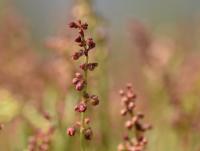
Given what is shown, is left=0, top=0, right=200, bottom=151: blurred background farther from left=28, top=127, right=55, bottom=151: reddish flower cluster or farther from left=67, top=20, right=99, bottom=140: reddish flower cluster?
left=67, top=20, right=99, bottom=140: reddish flower cluster

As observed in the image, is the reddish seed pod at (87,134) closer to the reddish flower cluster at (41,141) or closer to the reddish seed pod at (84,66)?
the reddish seed pod at (84,66)

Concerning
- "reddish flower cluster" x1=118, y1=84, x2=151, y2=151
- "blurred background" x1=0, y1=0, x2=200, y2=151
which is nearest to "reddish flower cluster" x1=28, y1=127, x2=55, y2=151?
"blurred background" x1=0, y1=0, x2=200, y2=151

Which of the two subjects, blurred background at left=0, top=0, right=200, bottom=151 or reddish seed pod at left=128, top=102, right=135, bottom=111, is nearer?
reddish seed pod at left=128, top=102, right=135, bottom=111

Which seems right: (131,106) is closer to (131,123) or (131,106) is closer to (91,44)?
(131,123)

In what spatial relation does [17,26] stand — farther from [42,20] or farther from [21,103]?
[42,20]

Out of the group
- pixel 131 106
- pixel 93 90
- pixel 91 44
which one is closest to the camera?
pixel 91 44

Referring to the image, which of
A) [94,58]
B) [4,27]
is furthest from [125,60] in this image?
[94,58]

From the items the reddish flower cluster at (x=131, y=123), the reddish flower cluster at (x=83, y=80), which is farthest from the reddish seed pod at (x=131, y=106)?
the reddish flower cluster at (x=83, y=80)

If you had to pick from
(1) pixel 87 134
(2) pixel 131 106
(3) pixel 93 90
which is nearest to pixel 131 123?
(2) pixel 131 106
